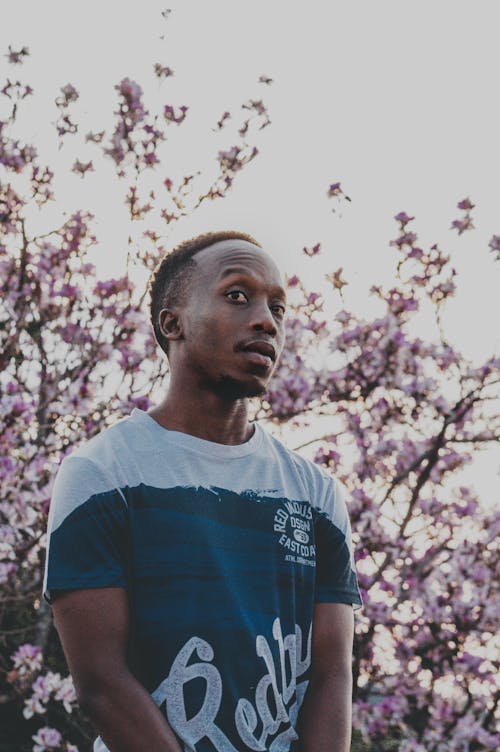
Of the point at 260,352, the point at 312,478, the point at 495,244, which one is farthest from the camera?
the point at 495,244

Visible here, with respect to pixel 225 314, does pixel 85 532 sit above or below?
below

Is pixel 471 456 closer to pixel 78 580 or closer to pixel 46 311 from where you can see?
pixel 46 311

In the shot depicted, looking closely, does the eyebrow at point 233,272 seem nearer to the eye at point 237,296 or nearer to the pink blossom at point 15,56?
the eye at point 237,296

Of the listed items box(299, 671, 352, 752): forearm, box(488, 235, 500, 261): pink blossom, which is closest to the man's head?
box(299, 671, 352, 752): forearm

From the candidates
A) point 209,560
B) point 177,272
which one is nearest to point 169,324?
point 177,272

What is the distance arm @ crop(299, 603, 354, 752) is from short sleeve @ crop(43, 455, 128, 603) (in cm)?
43

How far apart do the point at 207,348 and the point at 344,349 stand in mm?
4447

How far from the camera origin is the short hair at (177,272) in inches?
72.1

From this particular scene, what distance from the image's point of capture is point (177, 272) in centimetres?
188

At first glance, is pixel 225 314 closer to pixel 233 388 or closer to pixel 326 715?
pixel 233 388

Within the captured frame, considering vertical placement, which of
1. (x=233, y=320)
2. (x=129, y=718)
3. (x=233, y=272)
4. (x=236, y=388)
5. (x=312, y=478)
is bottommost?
(x=129, y=718)

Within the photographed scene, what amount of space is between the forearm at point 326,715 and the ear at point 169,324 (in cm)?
75

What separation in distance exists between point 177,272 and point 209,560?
2.28 feet

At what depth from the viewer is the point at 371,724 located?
540 centimetres
